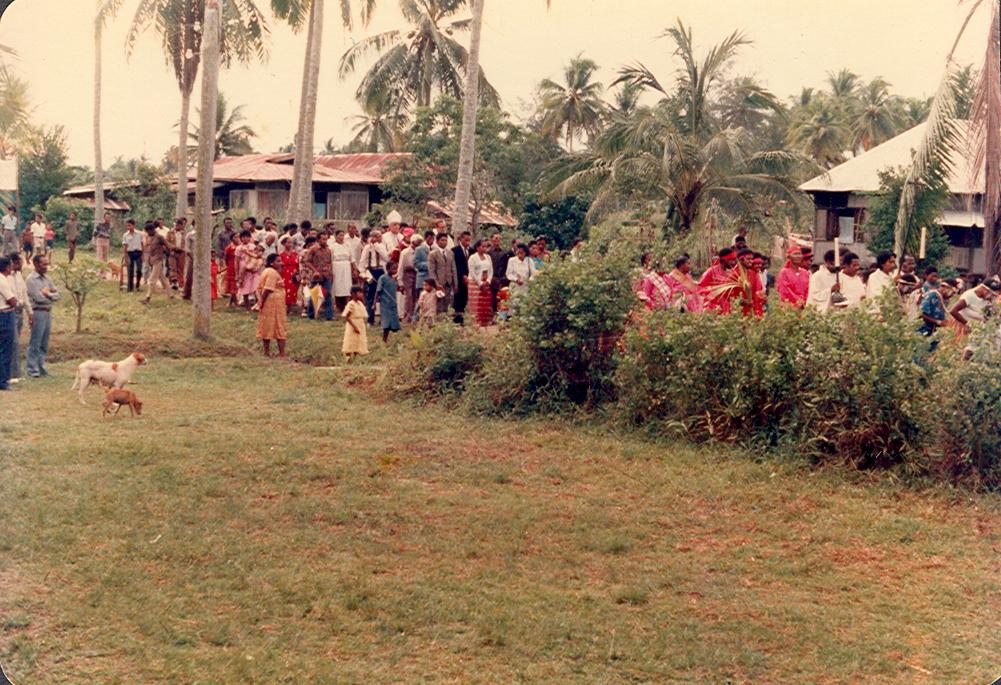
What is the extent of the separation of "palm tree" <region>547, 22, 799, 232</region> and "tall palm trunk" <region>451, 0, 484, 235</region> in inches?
136

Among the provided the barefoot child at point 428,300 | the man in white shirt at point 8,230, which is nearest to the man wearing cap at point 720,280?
the barefoot child at point 428,300

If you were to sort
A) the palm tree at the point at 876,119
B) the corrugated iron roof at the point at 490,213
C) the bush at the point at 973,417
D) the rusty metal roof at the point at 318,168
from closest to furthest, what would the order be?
1. the bush at the point at 973,417
2. the corrugated iron roof at the point at 490,213
3. the rusty metal roof at the point at 318,168
4. the palm tree at the point at 876,119

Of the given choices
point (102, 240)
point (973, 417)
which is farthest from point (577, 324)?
point (102, 240)

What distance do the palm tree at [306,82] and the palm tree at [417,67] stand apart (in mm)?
5722

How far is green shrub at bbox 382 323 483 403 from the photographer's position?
1184cm

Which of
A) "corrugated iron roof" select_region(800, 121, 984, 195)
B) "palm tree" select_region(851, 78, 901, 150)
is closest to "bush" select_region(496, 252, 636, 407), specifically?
Answer: "corrugated iron roof" select_region(800, 121, 984, 195)

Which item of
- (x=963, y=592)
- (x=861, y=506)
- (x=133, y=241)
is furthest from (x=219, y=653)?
(x=133, y=241)

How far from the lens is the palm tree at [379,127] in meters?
29.9

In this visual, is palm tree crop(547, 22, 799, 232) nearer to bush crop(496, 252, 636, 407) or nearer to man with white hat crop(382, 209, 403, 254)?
man with white hat crop(382, 209, 403, 254)

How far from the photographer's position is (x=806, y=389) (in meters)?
9.27

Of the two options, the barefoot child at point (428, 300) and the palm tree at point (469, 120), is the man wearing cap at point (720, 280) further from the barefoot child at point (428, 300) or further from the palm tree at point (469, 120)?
the palm tree at point (469, 120)

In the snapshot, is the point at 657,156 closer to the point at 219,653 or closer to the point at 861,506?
the point at 861,506

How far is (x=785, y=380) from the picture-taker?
9320mm

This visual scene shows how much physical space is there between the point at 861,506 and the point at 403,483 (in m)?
3.20
